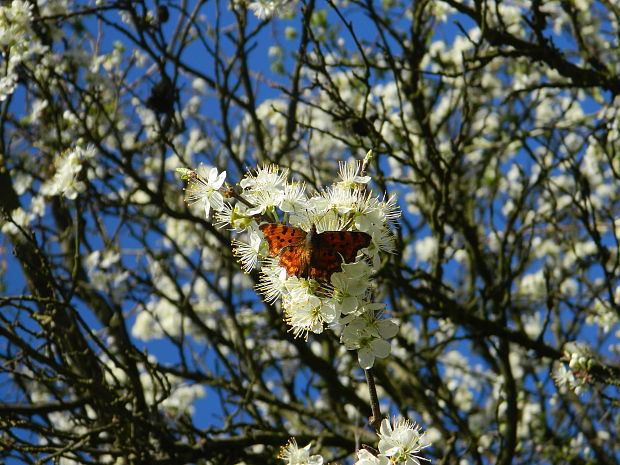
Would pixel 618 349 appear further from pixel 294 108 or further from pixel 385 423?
pixel 385 423

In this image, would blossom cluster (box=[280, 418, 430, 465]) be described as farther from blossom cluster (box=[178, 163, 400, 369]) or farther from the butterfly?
the butterfly

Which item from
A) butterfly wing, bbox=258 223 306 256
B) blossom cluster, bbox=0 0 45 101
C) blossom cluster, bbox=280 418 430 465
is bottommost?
blossom cluster, bbox=280 418 430 465

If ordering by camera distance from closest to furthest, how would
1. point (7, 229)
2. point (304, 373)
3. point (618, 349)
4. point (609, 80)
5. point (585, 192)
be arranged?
point (609, 80)
point (585, 192)
point (7, 229)
point (304, 373)
point (618, 349)

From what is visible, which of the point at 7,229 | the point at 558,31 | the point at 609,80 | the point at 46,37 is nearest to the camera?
the point at 609,80

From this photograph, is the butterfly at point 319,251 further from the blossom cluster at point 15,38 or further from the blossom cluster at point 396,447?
the blossom cluster at point 15,38

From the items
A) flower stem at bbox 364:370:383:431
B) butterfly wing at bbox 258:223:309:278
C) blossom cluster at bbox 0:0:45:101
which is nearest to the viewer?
flower stem at bbox 364:370:383:431

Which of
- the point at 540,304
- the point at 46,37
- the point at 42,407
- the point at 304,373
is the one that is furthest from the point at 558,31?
the point at 42,407

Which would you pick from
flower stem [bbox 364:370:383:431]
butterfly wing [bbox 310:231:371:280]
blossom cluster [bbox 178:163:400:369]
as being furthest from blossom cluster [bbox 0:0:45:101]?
flower stem [bbox 364:370:383:431]

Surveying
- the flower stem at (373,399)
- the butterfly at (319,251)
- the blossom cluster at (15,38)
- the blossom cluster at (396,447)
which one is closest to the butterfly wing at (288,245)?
the butterfly at (319,251)

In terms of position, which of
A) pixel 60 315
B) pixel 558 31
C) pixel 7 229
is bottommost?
pixel 60 315
